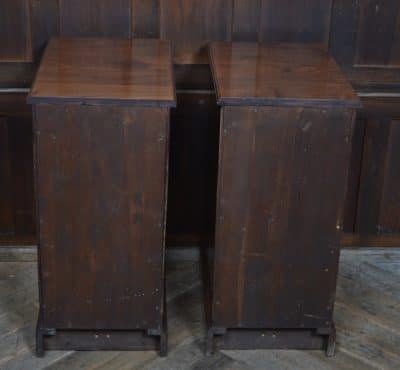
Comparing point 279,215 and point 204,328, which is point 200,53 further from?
point 204,328

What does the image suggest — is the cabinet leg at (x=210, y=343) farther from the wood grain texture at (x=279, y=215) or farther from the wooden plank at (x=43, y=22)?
the wooden plank at (x=43, y=22)

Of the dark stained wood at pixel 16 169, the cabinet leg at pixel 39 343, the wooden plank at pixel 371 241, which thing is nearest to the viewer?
the cabinet leg at pixel 39 343

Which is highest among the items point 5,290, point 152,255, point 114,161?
point 114,161

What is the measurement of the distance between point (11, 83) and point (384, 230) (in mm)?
1482

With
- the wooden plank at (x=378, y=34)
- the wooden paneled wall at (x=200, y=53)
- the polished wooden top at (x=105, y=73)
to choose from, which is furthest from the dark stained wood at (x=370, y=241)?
the polished wooden top at (x=105, y=73)

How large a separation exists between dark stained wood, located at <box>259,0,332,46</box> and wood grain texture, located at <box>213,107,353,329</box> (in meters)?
0.69

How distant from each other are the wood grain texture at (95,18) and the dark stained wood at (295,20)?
472mm

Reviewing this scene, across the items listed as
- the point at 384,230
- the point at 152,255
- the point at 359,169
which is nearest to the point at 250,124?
the point at 152,255

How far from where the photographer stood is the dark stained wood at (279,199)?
2.21 metres

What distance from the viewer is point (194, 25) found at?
2.78 m

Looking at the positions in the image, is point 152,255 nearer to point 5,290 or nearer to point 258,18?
point 5,290

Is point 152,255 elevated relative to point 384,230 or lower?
elevated

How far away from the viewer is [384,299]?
9.35ft

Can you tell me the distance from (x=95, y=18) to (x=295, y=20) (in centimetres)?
68
